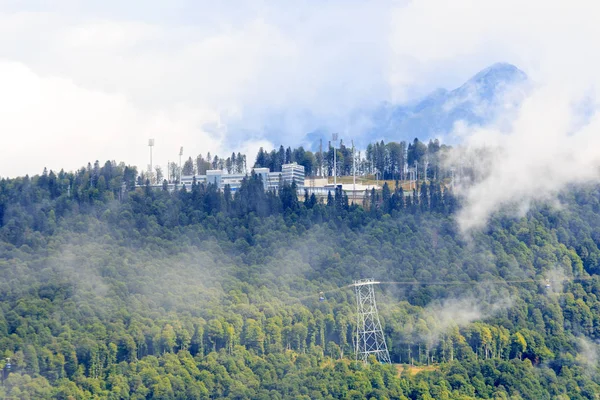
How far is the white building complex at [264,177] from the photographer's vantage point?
173 m

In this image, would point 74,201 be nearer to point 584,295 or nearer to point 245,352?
point 245,352

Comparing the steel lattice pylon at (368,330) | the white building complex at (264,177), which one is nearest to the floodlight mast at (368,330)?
the steel lattice pylon at (368,330)

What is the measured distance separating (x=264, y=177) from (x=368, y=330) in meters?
58.9

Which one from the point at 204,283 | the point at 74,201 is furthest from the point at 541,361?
the point at 74,201

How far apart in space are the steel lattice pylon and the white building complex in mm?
48408

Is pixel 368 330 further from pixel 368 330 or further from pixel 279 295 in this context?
pixel 279 295

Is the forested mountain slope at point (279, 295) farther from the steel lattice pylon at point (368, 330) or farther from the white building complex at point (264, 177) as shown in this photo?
the white building complex at point (264, 177)

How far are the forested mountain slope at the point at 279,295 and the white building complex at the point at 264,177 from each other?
16.8 meters

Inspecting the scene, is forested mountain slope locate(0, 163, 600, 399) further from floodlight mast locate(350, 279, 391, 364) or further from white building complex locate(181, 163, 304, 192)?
white building complex locate(181, 163, 304, 192)

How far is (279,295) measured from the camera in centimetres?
12519

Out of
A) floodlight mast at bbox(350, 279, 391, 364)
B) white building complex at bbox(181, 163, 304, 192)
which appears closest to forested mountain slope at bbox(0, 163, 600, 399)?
floodlight mast at bbox(350, 279, 391, 364)

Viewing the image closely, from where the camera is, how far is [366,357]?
115 metres

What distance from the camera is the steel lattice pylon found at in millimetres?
116562

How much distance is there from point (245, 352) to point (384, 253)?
26.3 metres
